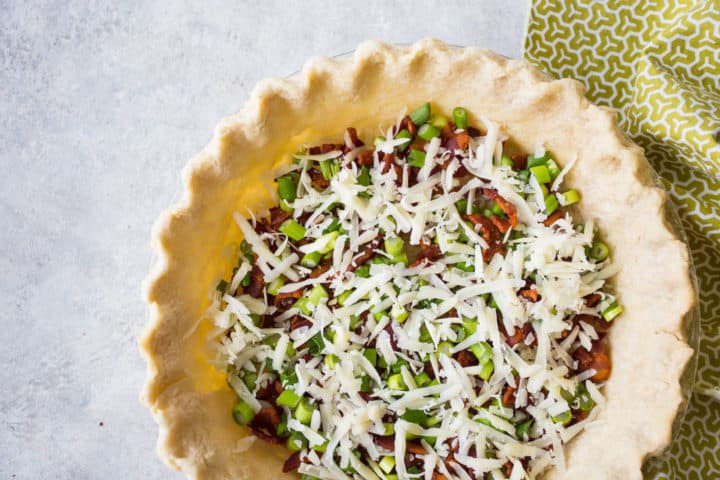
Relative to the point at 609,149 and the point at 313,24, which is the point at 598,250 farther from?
the point at 313,24

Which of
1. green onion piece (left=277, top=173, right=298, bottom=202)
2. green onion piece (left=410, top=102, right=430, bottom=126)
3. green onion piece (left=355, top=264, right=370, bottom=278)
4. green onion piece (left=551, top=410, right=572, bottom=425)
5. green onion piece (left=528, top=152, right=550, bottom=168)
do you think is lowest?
green onion piece (left=551, top=410, right=572, bottom=425)

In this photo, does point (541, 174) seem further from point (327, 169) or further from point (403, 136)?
→ point (327, 169)

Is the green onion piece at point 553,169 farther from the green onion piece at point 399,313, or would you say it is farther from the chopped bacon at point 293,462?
the chopped bacon at point 293,462

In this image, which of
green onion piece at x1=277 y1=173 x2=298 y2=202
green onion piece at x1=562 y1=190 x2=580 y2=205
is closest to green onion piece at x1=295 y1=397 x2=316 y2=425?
green onion piece at x1=277 y1=173 x2=298 y2=202

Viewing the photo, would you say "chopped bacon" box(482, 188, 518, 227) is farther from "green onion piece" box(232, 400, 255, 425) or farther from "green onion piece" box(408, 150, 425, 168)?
"green onion piece" box(232, 400, 255, 425)

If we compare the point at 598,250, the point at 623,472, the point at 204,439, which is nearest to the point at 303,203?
the point at 204,439

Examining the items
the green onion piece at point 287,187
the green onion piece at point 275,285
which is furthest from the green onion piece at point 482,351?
the green onion piece at point 287,187
